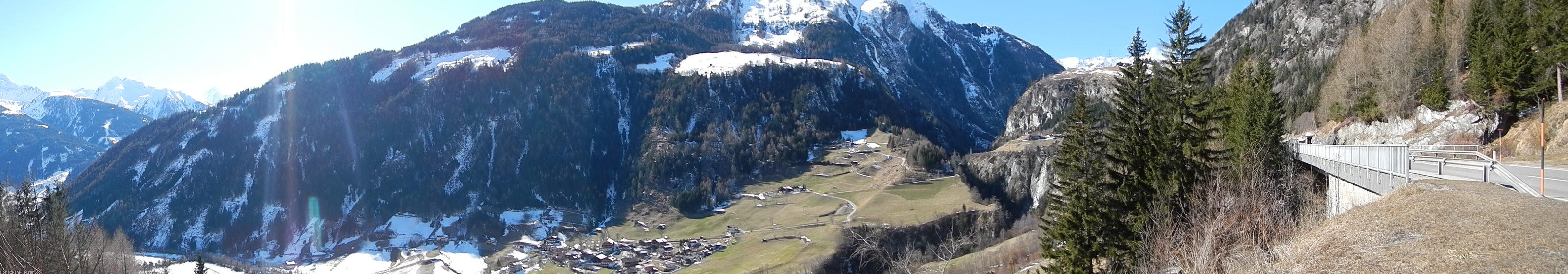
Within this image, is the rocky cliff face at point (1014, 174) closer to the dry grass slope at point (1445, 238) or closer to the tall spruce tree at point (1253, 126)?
the tall spruce tree at point (1253, 126)

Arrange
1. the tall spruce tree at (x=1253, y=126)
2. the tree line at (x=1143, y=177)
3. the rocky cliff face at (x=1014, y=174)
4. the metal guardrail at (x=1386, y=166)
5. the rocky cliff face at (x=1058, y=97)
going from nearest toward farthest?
the metal guardrail at (x=1386, y=166)
the tree line at (x=1143, y=177)
the tall spruce tree at (x=1253, y=126)
the rocky cliff face at (x=1014, y=174)
the rocky cliff face at (x=1058, y=97)

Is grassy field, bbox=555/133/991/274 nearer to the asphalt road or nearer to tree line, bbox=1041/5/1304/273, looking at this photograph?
tree line, bbox=1041/5/1304/273

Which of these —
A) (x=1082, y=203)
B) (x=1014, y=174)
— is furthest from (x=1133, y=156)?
(x=1014, y=174)

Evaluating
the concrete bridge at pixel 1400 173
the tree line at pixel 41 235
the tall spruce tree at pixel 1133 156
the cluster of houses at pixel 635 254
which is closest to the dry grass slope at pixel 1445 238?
the concrete bridge at pixel 1400 173

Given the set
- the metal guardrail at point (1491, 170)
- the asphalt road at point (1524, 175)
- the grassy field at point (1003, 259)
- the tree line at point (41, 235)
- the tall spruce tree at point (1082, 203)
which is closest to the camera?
the metal guardrail at point (1491, 170)

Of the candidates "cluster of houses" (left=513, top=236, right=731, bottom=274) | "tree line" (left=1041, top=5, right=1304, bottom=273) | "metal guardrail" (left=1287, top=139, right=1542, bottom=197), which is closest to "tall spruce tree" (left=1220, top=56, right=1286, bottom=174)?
"tree line" (left=1041, top=5, right=1304, bottom=273)

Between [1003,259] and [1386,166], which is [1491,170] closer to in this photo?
[1386,166]

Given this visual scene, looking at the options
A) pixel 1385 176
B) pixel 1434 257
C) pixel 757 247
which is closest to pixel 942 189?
pixel 757 247
